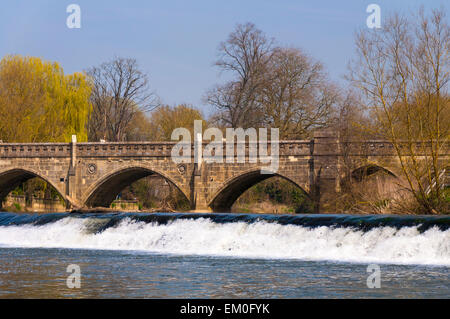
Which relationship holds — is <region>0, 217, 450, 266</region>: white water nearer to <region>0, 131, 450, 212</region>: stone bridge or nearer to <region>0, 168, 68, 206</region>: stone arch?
<region>0, 131, 450, 212</region>: stone bridge

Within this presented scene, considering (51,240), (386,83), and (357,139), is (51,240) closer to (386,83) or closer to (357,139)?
(386,83)

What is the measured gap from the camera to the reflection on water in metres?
11.9

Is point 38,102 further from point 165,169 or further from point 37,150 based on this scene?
point 165,169

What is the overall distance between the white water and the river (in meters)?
Answer: 0.03

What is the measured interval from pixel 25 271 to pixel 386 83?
510 inches

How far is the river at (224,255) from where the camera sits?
12344 millimetres

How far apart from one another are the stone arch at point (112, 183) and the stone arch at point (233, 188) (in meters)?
1.63

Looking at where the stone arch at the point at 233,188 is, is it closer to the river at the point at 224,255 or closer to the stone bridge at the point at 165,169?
the stone bridge at the point at 165,169

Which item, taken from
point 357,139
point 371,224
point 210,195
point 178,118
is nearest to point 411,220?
point 371,224

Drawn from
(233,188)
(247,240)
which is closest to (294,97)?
(233,188)

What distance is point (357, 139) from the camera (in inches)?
1270

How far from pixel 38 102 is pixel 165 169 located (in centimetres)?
1210
